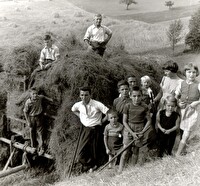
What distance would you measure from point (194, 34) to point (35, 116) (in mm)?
8165

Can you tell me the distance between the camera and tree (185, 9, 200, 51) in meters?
11.9

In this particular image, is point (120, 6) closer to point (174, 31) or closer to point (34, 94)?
point (174, 31)

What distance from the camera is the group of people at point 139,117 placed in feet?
17.3

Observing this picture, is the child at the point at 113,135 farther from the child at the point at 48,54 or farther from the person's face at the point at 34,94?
the child at the point at 48,54

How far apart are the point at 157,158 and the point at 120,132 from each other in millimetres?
837

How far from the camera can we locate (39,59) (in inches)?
325

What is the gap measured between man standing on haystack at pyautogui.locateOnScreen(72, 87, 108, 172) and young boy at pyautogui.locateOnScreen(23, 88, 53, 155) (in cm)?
113

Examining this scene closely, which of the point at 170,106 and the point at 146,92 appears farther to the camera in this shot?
the point at 146,92

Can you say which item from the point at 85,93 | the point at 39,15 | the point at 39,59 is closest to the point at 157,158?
the point at 85,93

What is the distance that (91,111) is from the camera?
19.0ft

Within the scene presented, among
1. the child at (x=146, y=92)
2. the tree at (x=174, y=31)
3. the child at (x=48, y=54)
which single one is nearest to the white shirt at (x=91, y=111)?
the child at (x=146, y=92)

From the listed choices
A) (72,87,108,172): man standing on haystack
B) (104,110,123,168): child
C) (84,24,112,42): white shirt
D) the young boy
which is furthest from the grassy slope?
(104,110,123,168): child

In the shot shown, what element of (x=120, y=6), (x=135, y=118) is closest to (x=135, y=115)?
(x=135, y=118)

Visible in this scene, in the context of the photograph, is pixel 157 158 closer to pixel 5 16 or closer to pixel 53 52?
pixel 53 52
